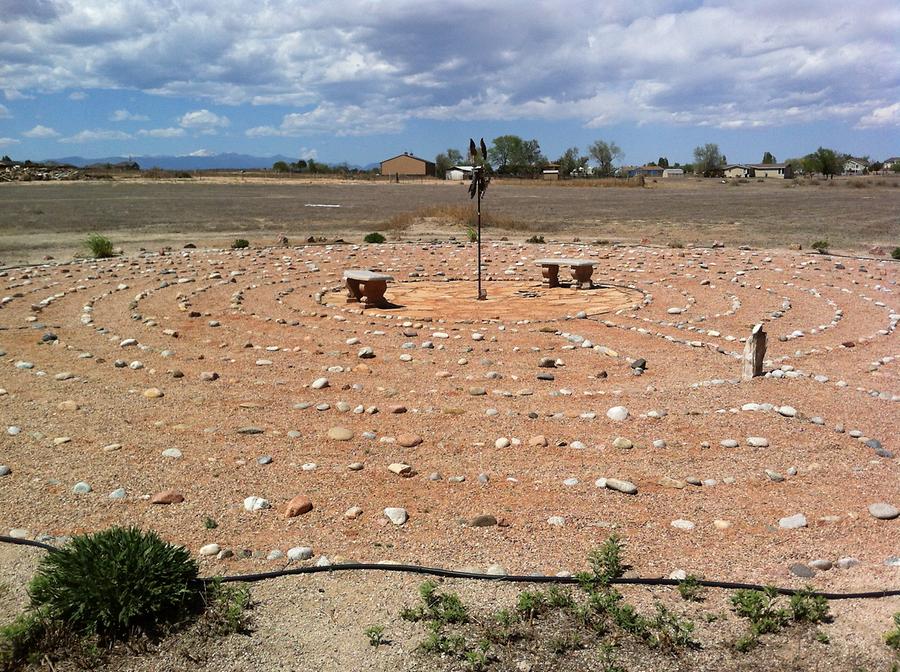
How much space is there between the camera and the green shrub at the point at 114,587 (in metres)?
3.67

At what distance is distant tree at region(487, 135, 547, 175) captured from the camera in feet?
379

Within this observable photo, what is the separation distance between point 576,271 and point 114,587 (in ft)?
33.9

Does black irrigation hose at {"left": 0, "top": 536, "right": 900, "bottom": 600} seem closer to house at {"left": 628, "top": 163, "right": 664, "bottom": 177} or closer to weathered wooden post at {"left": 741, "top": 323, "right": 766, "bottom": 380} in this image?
weathered wooden post at {"left": 741, "top": 323, "right": 766, "bottom": 380}

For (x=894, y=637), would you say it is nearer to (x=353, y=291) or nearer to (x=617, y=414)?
(x=617, y=414)

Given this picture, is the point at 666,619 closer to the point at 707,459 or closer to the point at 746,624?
the point at 746,624

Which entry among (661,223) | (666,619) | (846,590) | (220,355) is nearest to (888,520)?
(846,590)

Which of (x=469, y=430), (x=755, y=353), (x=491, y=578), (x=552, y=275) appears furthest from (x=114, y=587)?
(x=552, y=275)

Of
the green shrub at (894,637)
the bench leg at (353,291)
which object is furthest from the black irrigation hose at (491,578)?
the bench leg at (353,291)

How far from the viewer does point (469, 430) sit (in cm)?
632

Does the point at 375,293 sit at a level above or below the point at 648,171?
below

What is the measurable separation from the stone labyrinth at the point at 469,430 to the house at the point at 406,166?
10647 cm

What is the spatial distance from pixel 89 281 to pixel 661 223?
778 inches

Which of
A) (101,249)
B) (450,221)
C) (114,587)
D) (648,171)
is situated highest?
(648,171)

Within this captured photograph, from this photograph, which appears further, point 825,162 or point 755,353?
point 825,162
